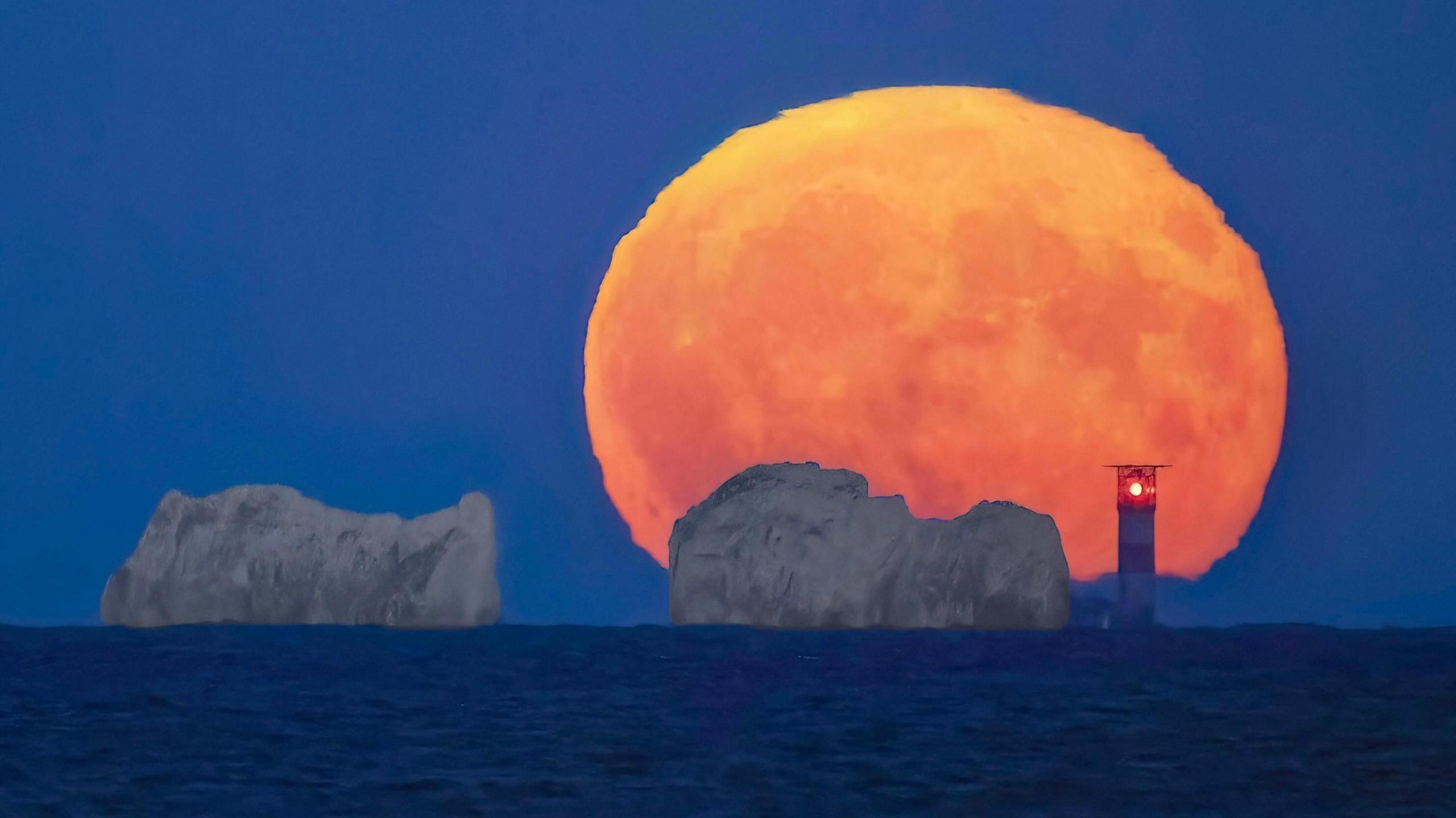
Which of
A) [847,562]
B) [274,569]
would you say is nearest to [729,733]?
[847,562]

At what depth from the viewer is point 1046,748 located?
47938 millimetres

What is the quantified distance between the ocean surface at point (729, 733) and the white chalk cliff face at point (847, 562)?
44.6ft

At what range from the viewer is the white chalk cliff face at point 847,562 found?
340 feet

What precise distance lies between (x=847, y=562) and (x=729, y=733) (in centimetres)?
5385

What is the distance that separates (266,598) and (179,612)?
5195 mm

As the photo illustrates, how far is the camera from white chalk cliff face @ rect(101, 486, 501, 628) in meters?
114

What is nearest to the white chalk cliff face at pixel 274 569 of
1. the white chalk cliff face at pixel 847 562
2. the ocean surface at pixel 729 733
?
the white chalk cliff face at pixel 847 562

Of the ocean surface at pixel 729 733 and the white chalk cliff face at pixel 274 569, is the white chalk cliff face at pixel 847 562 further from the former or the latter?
the white chalk cliff face at pixel 274 569

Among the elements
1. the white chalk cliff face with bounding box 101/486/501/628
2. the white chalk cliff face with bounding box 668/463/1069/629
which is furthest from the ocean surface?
the white chalk cliff face with bounding box 101/486/501/628

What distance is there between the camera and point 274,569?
383 ft

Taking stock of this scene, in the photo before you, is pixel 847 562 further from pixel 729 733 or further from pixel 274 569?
pixel 729 733

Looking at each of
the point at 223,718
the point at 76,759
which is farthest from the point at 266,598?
the point at 76,759

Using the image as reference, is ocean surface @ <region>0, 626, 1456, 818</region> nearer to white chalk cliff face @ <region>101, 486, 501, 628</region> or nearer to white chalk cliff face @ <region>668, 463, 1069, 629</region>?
white chalk cliff face @ <region>668, 463, 1069, 629</region>

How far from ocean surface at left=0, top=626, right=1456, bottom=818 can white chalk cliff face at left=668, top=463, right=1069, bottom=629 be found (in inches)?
535
